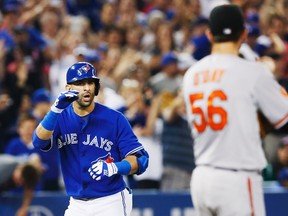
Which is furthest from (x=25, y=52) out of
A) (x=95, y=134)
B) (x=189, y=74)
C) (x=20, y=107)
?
(x=189, y=74)

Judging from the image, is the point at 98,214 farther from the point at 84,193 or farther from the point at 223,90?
the point at 223,90

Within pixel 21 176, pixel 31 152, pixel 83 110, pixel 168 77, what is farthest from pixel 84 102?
pixel 168 77

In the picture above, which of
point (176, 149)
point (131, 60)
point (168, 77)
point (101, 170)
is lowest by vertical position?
point (101, 170)

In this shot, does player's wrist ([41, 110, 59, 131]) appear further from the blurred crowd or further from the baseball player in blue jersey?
the blurred crowd

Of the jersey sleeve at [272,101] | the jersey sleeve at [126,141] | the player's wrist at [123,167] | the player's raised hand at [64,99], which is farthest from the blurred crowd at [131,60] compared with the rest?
the jersey sleeve at [272,101]

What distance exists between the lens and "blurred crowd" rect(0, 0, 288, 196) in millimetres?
11438

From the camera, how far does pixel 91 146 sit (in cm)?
733

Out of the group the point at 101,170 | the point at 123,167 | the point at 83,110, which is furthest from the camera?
the point at 83,110

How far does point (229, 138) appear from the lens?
5.70 m

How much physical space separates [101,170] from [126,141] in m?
0.49

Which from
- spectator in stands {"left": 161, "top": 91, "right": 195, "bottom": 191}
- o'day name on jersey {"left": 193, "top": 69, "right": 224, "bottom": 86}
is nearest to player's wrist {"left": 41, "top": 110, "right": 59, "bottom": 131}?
o'day name on jersey {"left": 193, "top": 69, "right": 224, "bottom": 86}

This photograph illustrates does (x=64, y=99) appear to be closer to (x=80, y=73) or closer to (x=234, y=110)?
(x=80, y=73)

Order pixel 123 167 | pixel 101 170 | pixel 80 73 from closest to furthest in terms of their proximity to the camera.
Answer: pixel 101 170
pixel 123 167
pixel 80 73

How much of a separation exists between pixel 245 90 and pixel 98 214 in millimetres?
2068
